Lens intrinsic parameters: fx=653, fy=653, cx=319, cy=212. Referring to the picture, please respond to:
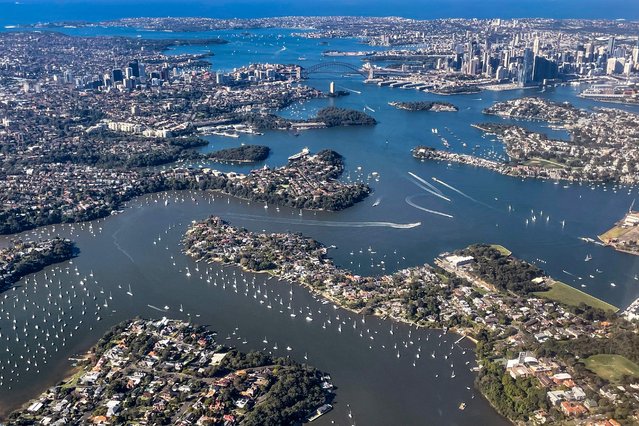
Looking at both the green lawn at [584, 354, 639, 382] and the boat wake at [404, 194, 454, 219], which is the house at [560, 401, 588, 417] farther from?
the boat wake at [404, 194, 454, 219]

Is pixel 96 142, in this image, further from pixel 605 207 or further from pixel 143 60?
pixel 143 60

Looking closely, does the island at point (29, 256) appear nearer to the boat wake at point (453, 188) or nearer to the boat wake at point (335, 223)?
the boat wake at point (335, 223)

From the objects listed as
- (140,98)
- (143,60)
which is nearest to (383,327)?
(140,98)

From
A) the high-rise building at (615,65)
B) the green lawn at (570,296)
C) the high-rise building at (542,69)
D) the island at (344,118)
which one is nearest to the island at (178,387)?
the green lawn at (570,296)

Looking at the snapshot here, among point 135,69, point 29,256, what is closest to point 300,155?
point 29,256

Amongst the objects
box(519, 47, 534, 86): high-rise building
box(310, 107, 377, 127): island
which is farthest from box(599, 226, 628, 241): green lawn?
box(519, 47, 534, 86): high-rise building

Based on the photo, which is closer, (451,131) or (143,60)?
(451,131)

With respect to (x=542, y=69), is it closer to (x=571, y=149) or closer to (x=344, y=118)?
(x=344, y=118)
